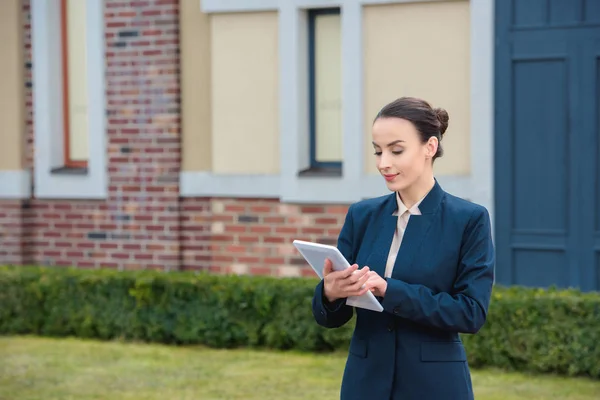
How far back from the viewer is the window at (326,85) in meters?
9.98

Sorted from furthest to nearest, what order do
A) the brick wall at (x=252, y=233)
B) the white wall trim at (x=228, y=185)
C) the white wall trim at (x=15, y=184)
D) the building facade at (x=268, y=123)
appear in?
the white wall trim at (x=15, y=184) → the white wall trim at (x=228, y=185) → the brick wall at (x=252, y=233) → the building facade at (x=268, y=123)

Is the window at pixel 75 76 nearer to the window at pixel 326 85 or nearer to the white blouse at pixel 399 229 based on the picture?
the window at pixel 326 85

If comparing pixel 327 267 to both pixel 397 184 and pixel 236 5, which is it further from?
pixel 236 5

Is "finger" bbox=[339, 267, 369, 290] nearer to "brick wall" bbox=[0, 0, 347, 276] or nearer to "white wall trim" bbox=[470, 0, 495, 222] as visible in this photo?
"white wall trim" bbox=[470, 0, 495, 222]

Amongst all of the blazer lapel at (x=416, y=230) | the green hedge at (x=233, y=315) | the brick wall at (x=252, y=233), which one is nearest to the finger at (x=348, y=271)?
the blazer lapel at (x=416, y=230)

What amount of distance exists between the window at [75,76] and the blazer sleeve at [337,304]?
7.84 m

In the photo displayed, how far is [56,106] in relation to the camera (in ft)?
36.3

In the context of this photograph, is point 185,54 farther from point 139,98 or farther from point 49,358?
point 49,358

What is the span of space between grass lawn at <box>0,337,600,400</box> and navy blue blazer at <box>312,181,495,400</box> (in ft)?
12.9

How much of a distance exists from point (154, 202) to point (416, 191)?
23.5 feet

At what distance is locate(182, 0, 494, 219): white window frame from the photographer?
29.8 feet

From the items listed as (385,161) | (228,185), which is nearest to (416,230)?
(385,161)

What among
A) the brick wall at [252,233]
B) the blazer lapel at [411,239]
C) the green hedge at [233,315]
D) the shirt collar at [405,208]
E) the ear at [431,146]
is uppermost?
the ear at [431,146]

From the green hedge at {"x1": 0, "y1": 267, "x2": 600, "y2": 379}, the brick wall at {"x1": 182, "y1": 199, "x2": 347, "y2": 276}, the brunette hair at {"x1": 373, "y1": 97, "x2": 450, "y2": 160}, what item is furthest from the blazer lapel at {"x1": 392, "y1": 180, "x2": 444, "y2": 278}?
the brick wall at {"x1": 182, "y1": 199, "x2": 347, "y2": 276}
